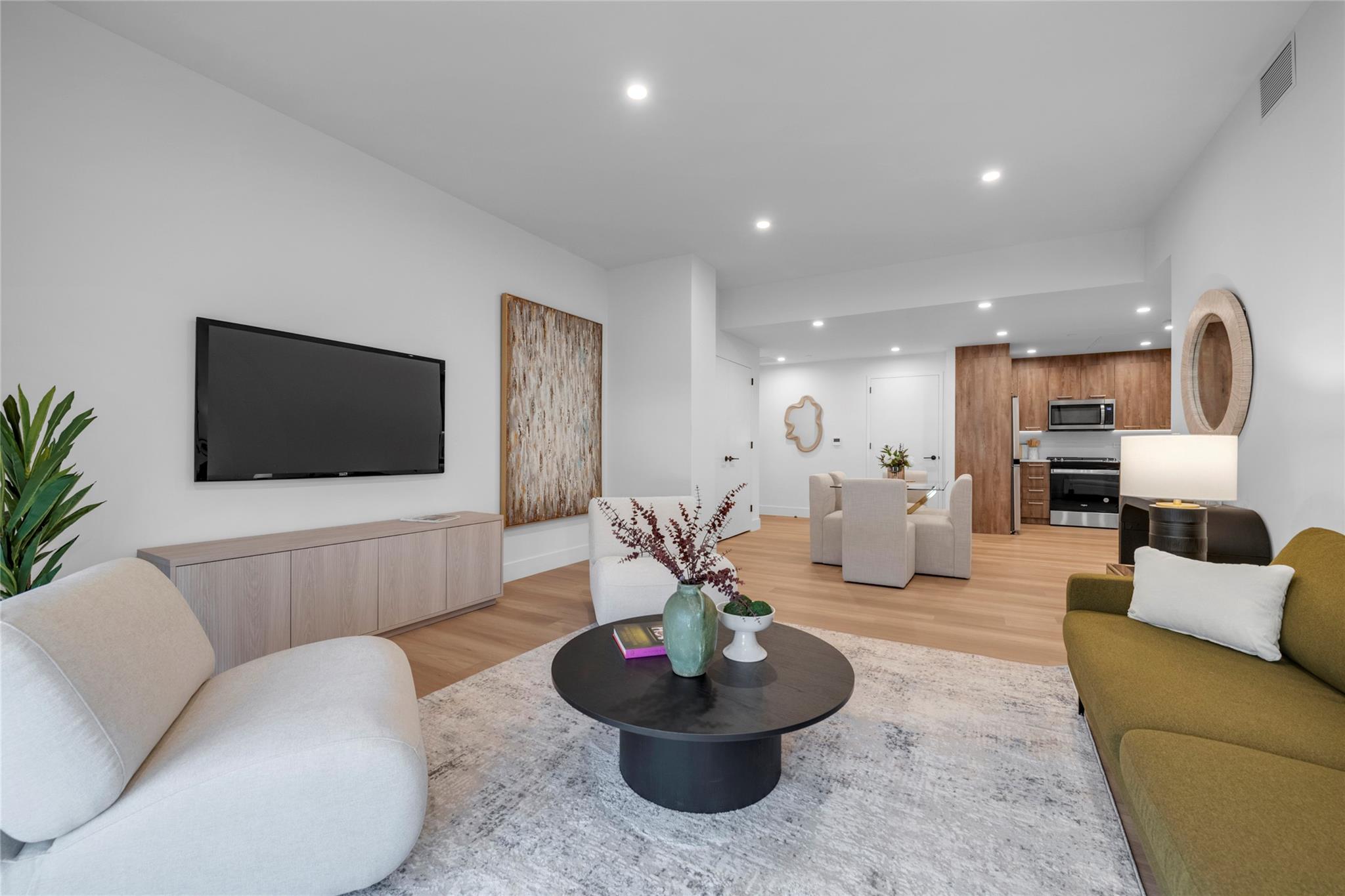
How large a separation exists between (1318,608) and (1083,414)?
691cm

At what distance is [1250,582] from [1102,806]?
86 centimetres

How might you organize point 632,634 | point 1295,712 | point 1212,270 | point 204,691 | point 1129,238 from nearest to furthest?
1. point 1295,712
2. point 204,691
3. point 632,634
4. point 1212,270
5. point 1129,238

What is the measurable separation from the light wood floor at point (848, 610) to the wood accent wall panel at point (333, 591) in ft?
1.00

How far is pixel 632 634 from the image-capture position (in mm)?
2037

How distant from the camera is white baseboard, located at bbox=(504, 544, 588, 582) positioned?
448cm

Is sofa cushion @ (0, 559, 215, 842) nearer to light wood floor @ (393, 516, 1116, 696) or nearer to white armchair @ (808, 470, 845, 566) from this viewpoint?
light wood floor @ (393, 516, 1116, 696)

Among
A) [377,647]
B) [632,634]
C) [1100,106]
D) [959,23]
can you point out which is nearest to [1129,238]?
[1100,106]

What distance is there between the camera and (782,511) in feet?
29.2

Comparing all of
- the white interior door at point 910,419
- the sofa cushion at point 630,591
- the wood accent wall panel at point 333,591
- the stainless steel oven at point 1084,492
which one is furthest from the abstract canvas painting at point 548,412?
the stainless steel oven at point 1084,492

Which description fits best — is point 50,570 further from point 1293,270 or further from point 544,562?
point 1293,270

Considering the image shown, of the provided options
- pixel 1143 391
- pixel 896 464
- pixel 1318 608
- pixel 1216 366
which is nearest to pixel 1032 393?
pixel 1143 391

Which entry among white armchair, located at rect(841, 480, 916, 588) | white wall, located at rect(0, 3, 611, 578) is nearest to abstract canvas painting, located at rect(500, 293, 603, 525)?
white wall, located at rect(0, 3, 611, 578)

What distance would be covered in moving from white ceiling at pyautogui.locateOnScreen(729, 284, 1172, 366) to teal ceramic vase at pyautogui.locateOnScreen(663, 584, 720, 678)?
4.67 meters

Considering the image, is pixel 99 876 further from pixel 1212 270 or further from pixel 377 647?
pixel 1212 270
